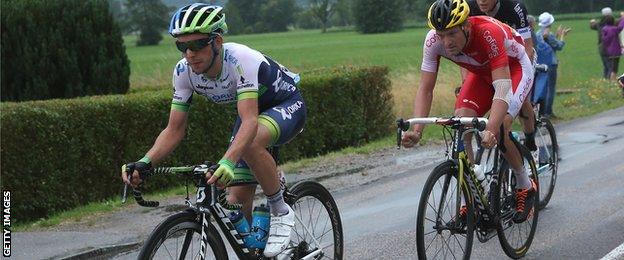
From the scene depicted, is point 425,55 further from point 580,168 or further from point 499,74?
point 580,168

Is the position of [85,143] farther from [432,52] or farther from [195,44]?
[195,44]

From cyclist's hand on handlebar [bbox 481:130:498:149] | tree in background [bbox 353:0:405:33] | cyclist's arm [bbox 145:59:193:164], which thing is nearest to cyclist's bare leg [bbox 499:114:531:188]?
cyclist's hand on handlebar [bbox 481:130:498:149]

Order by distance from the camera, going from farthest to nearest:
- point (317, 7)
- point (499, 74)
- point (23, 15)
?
point (317, 7) < point (23, 15) < point (499, 74)

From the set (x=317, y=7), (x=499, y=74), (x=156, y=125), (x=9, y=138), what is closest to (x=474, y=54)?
(x=499, y=74)

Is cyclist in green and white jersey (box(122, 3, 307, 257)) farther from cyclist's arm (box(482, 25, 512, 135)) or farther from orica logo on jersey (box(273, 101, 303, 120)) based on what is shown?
cyclist's arm (box(482, 25, 512, 135))

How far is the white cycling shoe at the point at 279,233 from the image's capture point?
5.60 m

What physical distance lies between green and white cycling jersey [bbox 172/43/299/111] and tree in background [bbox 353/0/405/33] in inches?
4501

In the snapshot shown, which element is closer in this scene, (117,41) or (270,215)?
(270,215)

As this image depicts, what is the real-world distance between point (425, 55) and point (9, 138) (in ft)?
15.5

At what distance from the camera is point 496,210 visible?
6.91 metres

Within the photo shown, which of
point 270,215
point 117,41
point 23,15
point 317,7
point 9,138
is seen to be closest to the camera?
point 270,215

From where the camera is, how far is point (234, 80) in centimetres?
545

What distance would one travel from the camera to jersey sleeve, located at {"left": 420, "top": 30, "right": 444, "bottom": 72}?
690 cm

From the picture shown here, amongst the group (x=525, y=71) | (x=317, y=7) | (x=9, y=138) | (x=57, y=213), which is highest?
(x=525, y=71)
